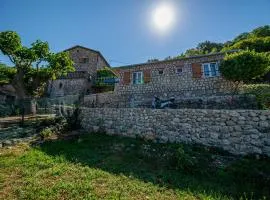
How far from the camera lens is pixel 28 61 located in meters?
20.5

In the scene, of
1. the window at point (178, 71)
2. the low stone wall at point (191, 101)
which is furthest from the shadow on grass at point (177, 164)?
the window at point (178, 71)

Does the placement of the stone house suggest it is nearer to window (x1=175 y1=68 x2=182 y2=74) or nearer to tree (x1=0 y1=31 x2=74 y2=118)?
window (x1=175 y1=68 x2=182 y2=74)

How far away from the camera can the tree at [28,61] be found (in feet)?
63.4

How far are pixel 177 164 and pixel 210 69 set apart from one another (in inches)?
541

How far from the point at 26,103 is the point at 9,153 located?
1185 centimetres

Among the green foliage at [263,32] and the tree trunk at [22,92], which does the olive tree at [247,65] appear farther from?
the green foliage at [263,32]

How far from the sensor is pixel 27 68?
2100 cm

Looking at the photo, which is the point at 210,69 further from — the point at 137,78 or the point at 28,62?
the point at 28,62

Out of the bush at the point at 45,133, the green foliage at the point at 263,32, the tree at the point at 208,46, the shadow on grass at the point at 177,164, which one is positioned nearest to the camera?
the shadow on grass at the point at 177,164

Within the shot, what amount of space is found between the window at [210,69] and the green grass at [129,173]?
10.9 meters

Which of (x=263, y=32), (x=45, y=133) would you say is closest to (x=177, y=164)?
(x=45, y=133)

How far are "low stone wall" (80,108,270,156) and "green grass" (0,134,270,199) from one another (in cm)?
73

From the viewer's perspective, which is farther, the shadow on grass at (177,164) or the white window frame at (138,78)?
the white window frame at (138,78)

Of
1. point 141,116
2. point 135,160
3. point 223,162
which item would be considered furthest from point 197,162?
point 141,116
